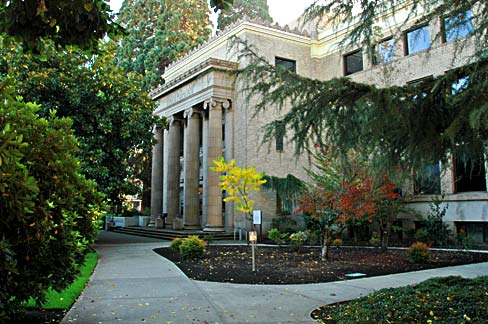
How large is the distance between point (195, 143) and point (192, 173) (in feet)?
6.69

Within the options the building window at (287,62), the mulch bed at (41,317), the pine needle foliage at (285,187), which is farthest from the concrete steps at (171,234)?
the mulch bed at (41,317)

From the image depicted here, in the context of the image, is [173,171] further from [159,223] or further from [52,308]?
[52,308]

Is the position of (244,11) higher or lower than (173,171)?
higher

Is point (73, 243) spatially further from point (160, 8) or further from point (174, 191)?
point (160, 8)

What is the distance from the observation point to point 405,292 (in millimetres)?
7832

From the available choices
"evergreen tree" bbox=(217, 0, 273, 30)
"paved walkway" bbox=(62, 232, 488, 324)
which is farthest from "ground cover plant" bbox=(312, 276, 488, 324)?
"evergreen tree" bbox=(217, 0, 273, 30)

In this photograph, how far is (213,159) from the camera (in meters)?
27.9

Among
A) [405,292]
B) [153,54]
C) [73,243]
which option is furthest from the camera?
[153,54]

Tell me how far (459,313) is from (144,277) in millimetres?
8121

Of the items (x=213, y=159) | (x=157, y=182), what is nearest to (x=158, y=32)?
(x=157, y=182)

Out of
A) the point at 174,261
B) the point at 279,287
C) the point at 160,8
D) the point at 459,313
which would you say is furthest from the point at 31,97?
the point at 160,8

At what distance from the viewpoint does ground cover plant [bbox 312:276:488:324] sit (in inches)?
253

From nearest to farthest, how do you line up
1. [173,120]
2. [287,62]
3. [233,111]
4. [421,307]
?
[421,307] → [233,111] → [287,62] → [173,120]

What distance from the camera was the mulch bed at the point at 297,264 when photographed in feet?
39.5
